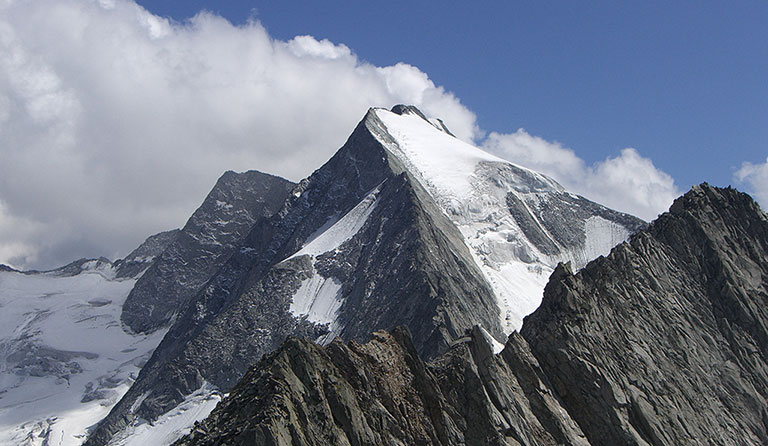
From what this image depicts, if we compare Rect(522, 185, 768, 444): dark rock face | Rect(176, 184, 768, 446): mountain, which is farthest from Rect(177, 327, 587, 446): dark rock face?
Rect(522, 185, 768, 444): dark rock face

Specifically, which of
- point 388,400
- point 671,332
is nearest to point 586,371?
point 671,332

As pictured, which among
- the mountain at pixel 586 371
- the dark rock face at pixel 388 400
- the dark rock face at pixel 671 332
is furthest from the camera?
the dark rock face at pixel 671 332

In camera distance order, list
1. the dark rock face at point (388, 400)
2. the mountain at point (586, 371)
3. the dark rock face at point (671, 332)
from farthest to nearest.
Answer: the dark rock face at point (671, 332)
the mountain at point (586, 371)
the dark rock face at point (388, 400)

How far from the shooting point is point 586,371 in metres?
59.6

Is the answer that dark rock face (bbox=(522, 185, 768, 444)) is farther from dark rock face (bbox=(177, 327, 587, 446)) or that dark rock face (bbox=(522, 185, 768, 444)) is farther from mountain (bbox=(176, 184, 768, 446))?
dark rock face (bbox=(177, 327, 587, 446))

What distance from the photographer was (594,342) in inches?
2447

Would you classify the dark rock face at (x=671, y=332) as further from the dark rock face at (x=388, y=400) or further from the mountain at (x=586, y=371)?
the dark rock face at (x=388, y=400)

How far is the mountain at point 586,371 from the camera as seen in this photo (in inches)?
1966

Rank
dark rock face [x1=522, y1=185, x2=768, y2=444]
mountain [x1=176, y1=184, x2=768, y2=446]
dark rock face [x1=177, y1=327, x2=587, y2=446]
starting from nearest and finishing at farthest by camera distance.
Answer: dark rock face [x1=177, y1=327, x2=587, y2=446], mountain [x1=176, y1=184, x2=768, y2=446], dark rock face [x1=522, y1=185, x2=768, y2=444]

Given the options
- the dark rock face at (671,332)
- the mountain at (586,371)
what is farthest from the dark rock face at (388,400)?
the dark rock face at (671,332)

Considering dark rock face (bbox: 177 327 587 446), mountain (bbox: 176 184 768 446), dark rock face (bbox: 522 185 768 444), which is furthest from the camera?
dark rock face (bbox: 522 185 768 444)

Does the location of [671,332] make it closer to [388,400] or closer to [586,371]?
[586,371]

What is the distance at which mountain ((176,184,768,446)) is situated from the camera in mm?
49938

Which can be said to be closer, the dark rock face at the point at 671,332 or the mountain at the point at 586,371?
the mountain at the point at 586,371
